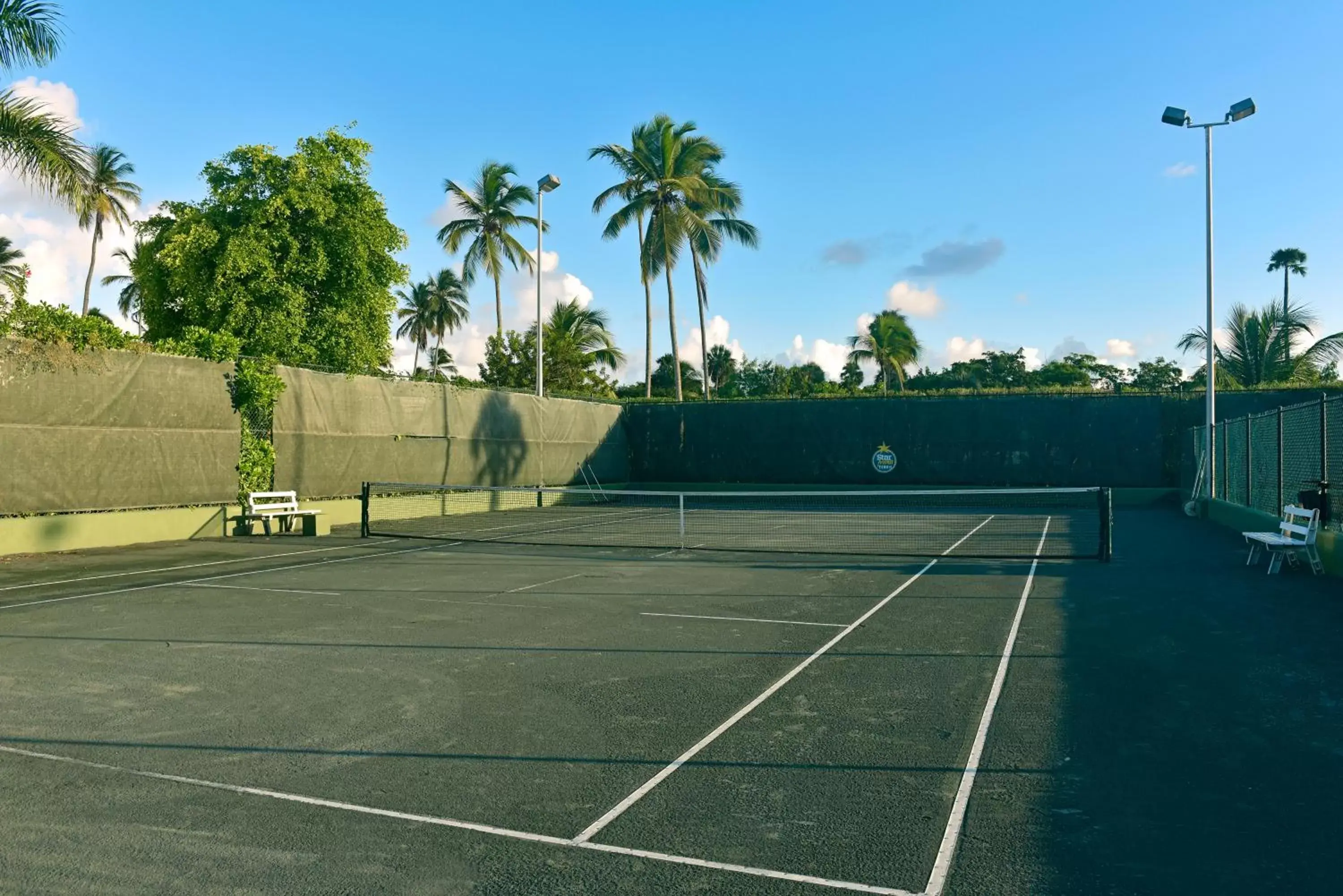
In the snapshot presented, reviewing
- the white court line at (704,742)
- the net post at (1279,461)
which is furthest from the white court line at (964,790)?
the net post at (1279,461)

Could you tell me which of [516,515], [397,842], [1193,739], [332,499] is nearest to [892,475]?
[516,515]

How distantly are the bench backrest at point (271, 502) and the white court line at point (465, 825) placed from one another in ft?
41.0

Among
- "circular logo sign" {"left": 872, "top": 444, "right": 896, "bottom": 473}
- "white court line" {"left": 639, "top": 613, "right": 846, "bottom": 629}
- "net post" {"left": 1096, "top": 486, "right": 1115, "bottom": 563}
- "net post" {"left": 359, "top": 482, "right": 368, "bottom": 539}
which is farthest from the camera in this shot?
"circular logo sign" {"left": 872, "top": 444, "right": 896, "bottom": 473}

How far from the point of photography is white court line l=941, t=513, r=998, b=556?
14867mm

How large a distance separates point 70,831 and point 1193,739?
5.47 m

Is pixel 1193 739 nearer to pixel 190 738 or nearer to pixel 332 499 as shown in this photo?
pixel 190 738

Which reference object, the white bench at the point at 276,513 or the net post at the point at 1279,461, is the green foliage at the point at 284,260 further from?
the net post at the point at 1279,461

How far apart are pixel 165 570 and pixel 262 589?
2.51m

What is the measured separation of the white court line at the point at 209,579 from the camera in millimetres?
9750

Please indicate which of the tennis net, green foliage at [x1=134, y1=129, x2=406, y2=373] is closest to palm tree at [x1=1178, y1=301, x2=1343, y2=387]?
the tennis net

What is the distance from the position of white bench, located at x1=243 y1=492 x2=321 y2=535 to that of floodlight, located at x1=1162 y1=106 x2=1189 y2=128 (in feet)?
61.6

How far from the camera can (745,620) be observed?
8938mm

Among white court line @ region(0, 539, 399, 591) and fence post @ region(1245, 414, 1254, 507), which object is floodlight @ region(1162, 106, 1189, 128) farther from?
white court line @ region(0, 539, 399, 591)

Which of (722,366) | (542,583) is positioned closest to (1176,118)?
(542,583)
